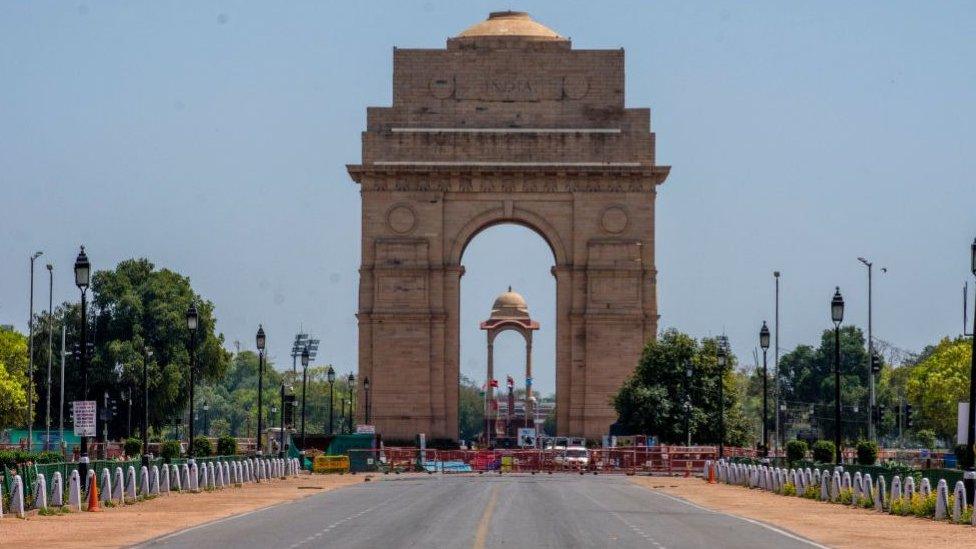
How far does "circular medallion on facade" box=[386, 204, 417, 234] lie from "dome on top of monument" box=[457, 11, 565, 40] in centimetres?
992

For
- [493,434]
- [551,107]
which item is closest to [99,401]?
[551,107]

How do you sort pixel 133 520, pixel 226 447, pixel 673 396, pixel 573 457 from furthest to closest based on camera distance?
pixel 673 396 → pixel 573 457 → pixel 226 447 → pixel 133 520

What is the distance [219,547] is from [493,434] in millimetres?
137529

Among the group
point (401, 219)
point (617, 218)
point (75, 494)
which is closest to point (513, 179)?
point (617, 218)

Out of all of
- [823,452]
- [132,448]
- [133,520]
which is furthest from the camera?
[132,448]

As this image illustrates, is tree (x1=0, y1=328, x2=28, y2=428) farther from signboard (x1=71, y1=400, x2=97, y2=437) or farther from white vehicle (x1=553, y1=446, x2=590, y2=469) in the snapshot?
signboard (x1=71, y1=400, x2=97, y2=437)

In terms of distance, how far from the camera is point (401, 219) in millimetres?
104750

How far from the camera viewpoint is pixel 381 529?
35.8 metres

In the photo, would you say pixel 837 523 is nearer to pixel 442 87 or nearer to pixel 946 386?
pixel 442 87

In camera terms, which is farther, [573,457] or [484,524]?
[573,457]

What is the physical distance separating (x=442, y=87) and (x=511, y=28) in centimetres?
548

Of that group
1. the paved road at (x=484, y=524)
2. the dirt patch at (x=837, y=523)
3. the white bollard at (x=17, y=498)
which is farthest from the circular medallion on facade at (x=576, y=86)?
the white bollard at (x=17, y=498)

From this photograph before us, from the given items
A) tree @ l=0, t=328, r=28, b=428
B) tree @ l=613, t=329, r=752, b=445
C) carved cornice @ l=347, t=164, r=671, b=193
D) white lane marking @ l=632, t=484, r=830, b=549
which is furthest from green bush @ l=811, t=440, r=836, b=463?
tree @ l=0, t=328, r=28, b=428

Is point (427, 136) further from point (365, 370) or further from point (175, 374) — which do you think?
point (175, 374)
